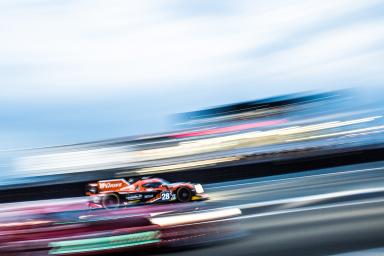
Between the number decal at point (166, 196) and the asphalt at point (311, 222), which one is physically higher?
the number decal at point (166, 196)

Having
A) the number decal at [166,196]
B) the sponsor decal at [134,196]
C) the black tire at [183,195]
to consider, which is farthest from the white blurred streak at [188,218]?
the sponsor decal at [134,196]

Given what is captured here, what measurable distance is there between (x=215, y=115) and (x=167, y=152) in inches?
298

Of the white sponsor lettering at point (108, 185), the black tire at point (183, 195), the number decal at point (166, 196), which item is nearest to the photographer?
the black tire at point (183, 195)

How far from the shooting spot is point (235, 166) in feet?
62.4

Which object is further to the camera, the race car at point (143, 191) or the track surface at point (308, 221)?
the race car at point (143, 191)

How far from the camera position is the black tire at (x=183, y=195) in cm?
1174

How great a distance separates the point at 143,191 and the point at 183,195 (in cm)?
88

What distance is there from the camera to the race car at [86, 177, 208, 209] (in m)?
11.8

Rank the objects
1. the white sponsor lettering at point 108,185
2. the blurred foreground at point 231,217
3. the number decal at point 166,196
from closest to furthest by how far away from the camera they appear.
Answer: the blurred foreground at point 231,217 < the number decal at point 166,196 < the white sponsor lettering at point 108,185

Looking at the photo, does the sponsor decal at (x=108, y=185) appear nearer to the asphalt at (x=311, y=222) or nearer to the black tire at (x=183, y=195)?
the black tire at (x=183, y=195)

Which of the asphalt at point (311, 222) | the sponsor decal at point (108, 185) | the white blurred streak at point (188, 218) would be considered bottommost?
the asphalt at point (311, 222)

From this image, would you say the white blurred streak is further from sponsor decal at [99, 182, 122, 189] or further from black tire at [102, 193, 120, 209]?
sponsor decal at [99, 182, 122, 189]

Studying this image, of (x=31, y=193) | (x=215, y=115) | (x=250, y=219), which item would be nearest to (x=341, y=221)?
(x=250, y=219)

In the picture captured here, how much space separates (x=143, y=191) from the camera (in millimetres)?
12047
